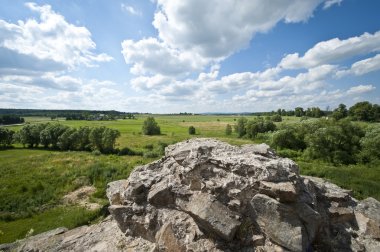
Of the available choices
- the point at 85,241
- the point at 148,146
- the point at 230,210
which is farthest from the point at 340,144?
the point at 85,241

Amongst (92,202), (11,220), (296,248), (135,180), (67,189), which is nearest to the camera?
(296,248)

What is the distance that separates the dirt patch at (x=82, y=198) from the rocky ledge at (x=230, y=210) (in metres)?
13.9

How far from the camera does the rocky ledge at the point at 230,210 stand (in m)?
10.6

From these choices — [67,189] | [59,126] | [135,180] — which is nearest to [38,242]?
[135,180]

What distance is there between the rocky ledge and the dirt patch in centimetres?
1394

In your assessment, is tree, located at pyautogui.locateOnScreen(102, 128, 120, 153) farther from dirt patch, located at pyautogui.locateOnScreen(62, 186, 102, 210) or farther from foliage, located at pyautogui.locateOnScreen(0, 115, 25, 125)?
foliage, located at pyautogui.locateOnScreen(0, 115, 25, 125)

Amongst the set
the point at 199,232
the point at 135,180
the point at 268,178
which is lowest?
the point at 199,232

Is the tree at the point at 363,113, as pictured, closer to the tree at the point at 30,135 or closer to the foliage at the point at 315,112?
the foliage at the point at 315,112

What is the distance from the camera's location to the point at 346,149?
52.1 meters

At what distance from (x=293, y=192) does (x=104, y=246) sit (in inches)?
371

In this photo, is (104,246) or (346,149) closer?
(104,246)

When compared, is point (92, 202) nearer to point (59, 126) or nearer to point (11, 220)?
point (11, 220)

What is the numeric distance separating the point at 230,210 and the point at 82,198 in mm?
27515

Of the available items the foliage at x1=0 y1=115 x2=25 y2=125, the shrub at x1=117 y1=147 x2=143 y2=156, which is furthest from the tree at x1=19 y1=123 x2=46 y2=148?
the foliage at x1=0 y1=115 x2=25 y2=125
